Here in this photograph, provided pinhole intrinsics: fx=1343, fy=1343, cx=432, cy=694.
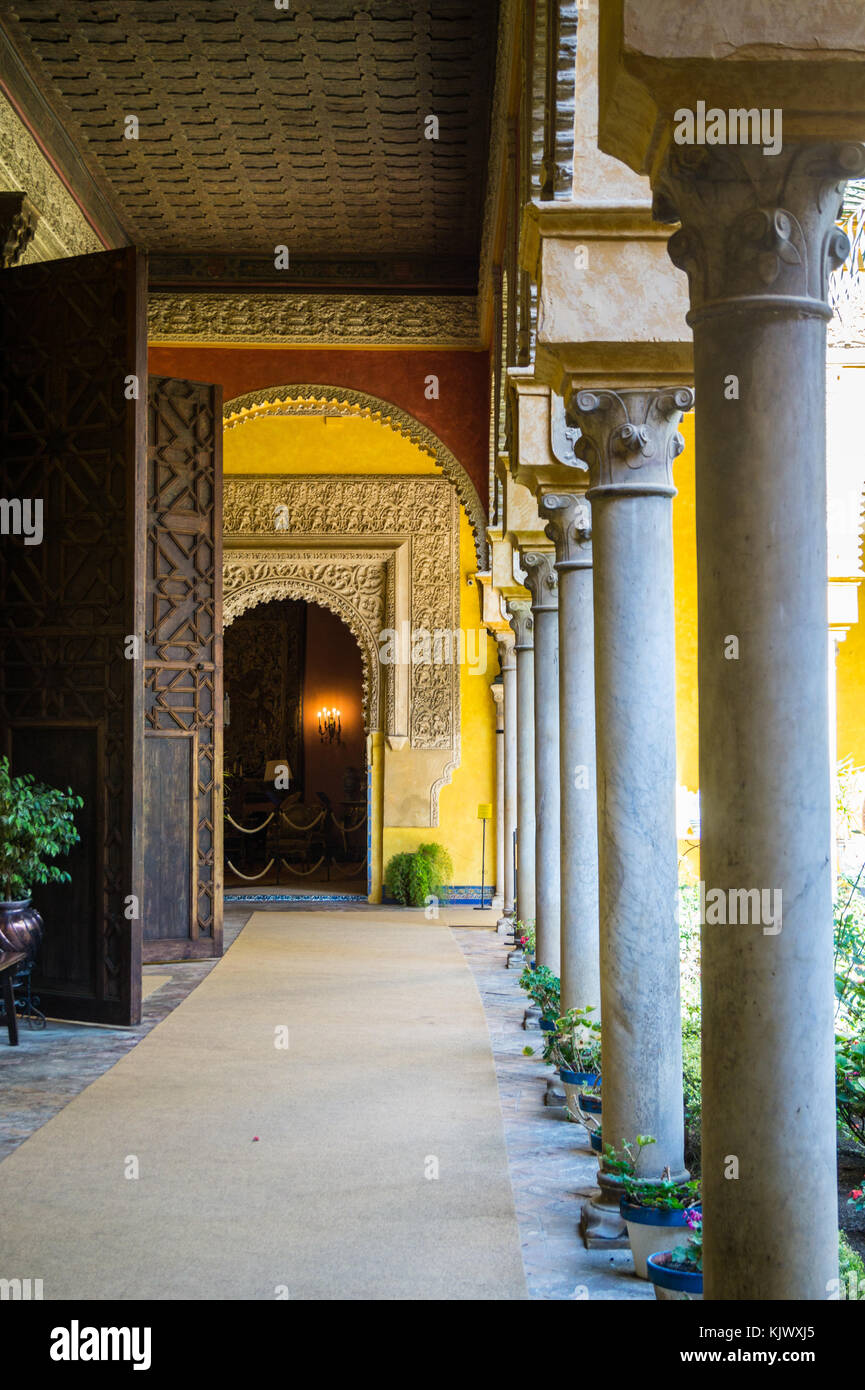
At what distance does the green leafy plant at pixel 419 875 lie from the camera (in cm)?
1519

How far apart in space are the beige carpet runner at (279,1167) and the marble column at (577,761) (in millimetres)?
→ 776

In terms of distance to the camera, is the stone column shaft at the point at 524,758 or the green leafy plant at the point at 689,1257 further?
the stone column shaft at the point at 524,758

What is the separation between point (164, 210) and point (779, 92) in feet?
31.2

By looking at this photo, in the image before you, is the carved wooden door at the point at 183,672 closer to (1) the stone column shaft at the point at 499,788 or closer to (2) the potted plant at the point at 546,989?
(2) the potted plant at the point at 546,989

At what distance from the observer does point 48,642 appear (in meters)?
8.15

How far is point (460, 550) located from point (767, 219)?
13.5 meters

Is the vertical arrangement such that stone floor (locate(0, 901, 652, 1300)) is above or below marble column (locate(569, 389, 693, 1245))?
below

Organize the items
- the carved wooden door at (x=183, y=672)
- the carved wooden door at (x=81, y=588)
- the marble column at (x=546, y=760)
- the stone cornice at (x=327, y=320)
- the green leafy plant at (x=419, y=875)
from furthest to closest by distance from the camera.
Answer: the green leafy plant at (x=419, y=875) → the stone cornice at (x=327, y=320) → the carved wooden door at (x=183, y=672) → the carved wooden door at (x=81, y=588) → the marble column at (x=546, y=760)

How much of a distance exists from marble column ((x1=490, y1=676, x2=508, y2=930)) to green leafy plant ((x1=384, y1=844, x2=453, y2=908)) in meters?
0.62

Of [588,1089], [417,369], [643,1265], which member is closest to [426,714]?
[417,369]

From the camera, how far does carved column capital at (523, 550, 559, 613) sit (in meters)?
7.66

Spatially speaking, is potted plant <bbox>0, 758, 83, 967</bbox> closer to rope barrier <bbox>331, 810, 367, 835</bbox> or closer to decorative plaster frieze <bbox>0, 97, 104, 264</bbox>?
decorative plaster frieze <bbox>0, 97, 104, 264</bbox>

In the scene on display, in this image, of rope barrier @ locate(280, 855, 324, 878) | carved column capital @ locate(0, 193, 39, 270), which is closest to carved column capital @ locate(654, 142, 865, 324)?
carved column capital @ locate(0, 193, 39, 270)

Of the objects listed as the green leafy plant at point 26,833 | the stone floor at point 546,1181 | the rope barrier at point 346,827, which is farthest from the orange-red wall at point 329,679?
the green leafy plant at point 26,833
